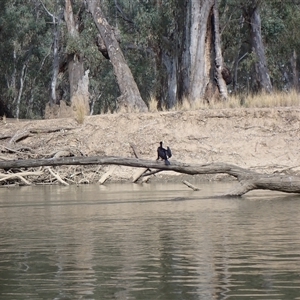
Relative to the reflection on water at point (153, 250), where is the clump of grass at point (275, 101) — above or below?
above

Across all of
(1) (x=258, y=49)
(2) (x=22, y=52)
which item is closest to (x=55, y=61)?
(2) (x=22, y=52)

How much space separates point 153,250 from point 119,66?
2716 centimetres

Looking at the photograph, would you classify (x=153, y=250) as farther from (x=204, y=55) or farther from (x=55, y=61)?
(x=55, y=61)

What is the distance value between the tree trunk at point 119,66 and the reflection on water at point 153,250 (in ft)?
59.8

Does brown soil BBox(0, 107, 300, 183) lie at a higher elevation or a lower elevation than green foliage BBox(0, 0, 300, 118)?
lower

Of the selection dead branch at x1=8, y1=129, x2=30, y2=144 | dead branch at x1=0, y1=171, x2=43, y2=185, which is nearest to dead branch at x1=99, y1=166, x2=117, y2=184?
dead branch at x1=0, y1=171, x2=43, y2=185

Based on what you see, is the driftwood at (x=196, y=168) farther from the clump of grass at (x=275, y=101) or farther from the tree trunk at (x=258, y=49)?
the tree trunk at (x=258, y=49)

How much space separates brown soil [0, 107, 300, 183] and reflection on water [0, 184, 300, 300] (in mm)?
11403

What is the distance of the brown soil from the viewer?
27453 mm

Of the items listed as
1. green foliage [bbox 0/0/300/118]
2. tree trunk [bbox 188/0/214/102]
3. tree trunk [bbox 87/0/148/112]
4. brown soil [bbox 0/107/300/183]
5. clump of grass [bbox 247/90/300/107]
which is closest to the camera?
brown soil [bbox 0/107/300/183]

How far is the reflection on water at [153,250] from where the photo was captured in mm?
6902

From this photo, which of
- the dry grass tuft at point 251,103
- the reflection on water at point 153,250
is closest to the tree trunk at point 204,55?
the dry grass tuft at point 251,103

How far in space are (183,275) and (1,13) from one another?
49.5m

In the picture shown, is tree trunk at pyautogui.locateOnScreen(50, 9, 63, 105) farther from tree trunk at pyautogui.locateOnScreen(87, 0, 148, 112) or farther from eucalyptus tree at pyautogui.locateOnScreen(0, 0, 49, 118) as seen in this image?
tree trunk at pyautogui.locateOnScreen(87, 0, 148, 112)
